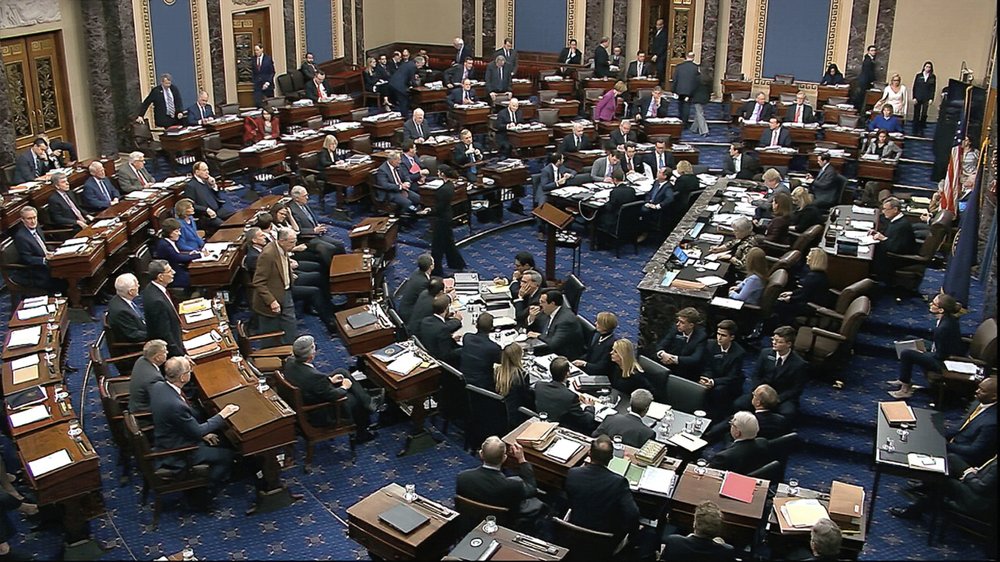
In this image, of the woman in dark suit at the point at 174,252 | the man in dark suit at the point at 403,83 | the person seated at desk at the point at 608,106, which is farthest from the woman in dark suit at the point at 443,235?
the man in dark suit at the point at 403,83

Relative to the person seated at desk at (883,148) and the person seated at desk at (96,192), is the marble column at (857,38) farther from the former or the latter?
the person seated at desk at (96,192)

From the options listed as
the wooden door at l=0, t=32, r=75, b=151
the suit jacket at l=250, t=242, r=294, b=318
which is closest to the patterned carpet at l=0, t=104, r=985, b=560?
the suit jacket at l=250, t=242, r=294, b=318

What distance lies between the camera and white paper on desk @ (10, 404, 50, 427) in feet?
25.2

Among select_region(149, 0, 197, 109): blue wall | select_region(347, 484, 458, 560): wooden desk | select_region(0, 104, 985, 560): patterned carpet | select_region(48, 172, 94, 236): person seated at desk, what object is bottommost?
select_region(0, 104, 985, 560): patterned carpet

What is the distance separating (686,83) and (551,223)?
8.29 m

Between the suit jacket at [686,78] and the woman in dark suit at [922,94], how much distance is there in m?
4.19

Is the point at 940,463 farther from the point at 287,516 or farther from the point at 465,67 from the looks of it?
the point at 465,67

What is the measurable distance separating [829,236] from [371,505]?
7.63 meters

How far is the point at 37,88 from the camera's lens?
50.0 feet

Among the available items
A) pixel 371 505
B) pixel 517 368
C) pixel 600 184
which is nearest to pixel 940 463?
pixel 517 368

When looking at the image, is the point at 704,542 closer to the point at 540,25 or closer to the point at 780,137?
the point at 780,137

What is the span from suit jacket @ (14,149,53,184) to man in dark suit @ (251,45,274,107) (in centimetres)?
617

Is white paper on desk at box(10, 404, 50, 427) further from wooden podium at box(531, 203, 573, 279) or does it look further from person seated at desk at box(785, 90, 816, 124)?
person seated at desk at box(785, 90, 816, 124)

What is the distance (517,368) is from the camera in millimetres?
8359
